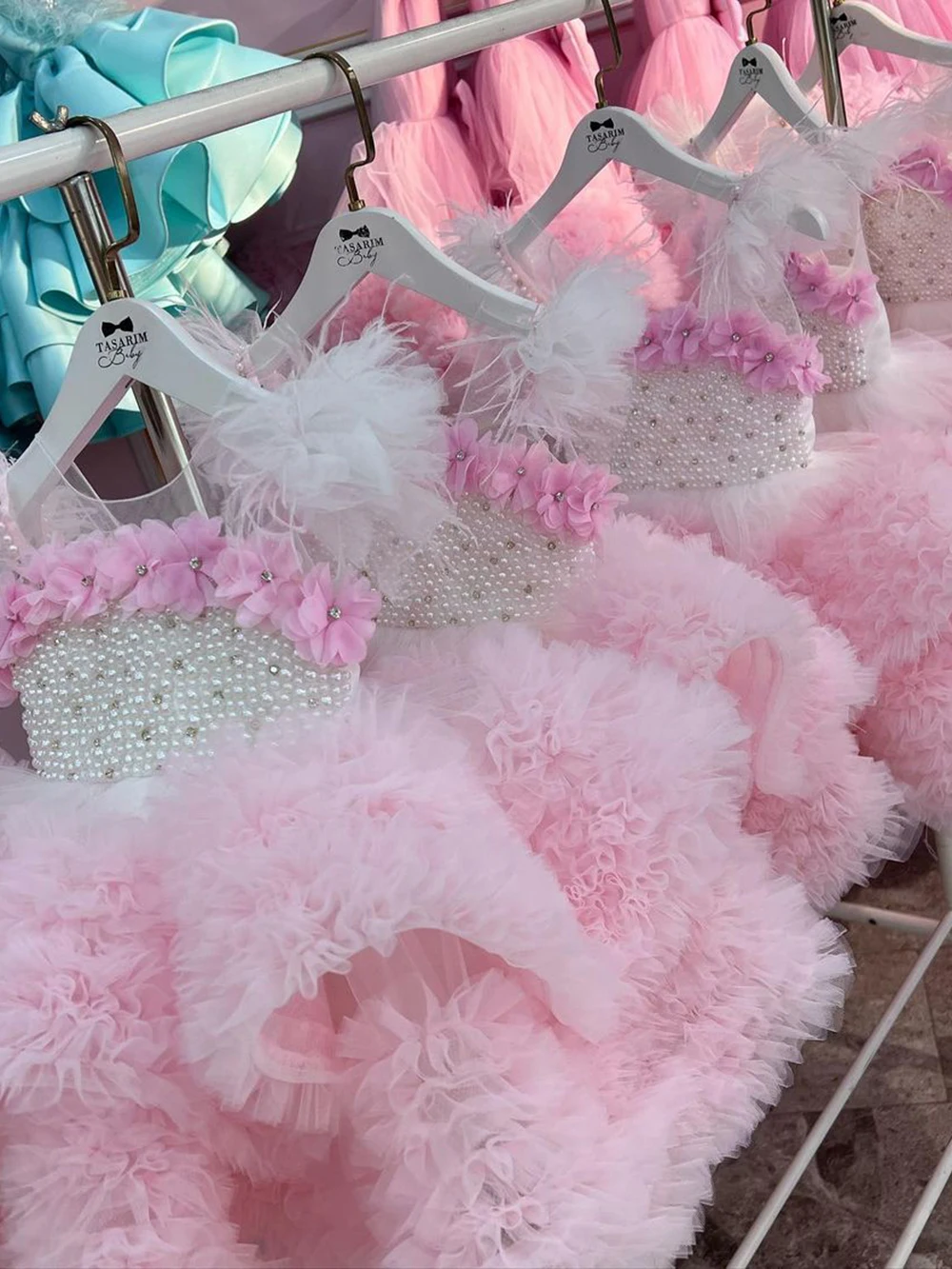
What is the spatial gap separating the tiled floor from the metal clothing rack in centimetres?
32

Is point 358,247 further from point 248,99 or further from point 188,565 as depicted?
point 188,565

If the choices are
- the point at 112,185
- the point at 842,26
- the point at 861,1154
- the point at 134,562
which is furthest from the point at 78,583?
the point at 861,1154

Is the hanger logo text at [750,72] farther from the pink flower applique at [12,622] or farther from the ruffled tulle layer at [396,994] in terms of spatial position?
the pink flower applique at [12,622]

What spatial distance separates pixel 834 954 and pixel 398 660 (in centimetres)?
33

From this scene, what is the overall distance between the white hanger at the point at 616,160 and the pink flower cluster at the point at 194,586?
0.38 metres

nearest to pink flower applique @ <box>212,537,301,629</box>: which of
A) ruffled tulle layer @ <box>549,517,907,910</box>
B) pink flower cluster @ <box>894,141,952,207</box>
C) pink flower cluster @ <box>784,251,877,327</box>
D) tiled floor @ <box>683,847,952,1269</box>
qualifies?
ruffled tulle layer @ <box>549,517,907,910</box>

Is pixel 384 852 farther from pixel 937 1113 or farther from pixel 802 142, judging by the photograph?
pixel 937 1113

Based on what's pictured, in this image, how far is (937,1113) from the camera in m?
1.26

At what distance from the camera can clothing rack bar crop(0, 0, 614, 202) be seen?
2.16ft

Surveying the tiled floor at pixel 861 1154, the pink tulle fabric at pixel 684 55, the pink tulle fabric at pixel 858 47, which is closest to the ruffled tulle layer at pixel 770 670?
the tiled floor at pixel 861 1154

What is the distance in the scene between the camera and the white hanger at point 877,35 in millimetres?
1097

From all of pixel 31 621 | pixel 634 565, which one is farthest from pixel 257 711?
pixel 634 565

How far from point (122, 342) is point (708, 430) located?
1.62 ft

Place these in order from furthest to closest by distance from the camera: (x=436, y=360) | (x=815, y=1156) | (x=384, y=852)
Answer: (x=815, y=1156), (x=436, y=360), (x=384, y=852)
